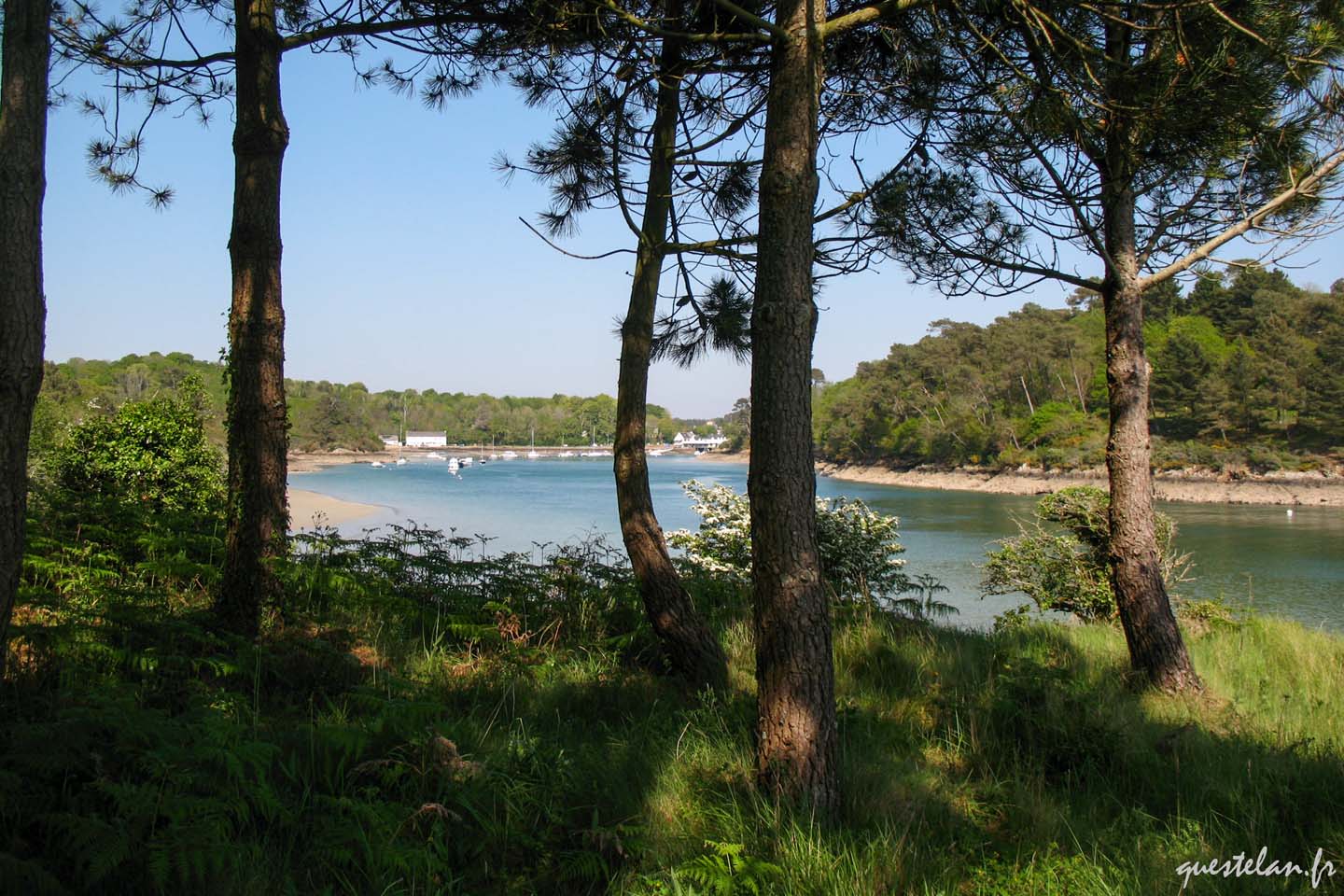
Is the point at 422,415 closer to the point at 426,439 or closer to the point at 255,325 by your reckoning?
the point at 426,439

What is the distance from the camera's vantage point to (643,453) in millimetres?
4984

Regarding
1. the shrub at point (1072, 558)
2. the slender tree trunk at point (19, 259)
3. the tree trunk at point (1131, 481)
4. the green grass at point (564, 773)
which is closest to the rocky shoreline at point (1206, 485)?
the shrub at point (1072, 558)

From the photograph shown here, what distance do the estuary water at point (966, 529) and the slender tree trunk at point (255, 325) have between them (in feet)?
5.33

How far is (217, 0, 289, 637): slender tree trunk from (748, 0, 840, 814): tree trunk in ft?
9.61

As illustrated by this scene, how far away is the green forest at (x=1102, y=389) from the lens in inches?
1779

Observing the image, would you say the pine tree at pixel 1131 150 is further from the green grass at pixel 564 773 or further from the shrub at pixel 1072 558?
the shrub at pixel 1072 558

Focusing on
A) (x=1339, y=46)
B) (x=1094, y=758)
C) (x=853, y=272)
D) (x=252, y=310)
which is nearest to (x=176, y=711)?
(x=252, y=310)

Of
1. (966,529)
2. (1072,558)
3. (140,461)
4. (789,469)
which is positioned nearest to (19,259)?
(789,469)

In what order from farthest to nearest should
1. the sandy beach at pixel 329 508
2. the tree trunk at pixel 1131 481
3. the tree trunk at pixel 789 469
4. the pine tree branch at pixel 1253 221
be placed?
the sandy beach at pixel 329 508 → the pine tree branch at pixel 1253 221 → the tree trunk at pixel 1131 481 → the tree trunk at pixel 789 469

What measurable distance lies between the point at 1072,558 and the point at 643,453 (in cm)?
612

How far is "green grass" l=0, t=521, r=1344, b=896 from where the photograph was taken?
215 centimetres

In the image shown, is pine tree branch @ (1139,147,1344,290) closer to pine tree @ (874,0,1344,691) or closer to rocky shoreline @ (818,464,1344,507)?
pine tree @ (874,0,1344,691)

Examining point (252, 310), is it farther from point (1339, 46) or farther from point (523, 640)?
point (1339, 46)

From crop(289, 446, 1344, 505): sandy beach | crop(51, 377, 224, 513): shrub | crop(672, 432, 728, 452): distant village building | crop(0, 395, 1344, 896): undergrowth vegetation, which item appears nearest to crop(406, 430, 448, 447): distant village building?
crop(672, 432, 728, 452): distant village building
